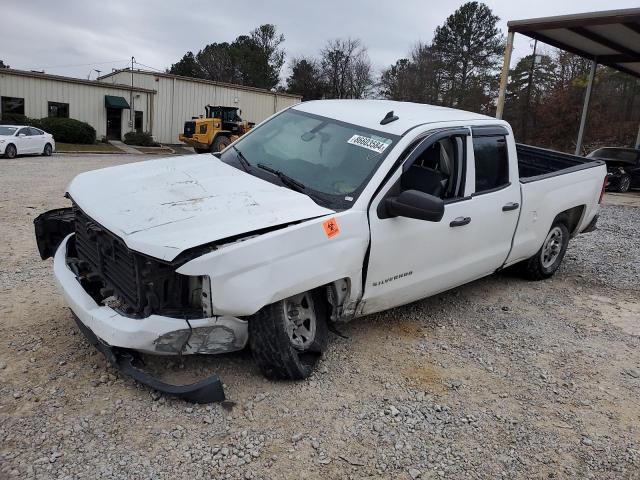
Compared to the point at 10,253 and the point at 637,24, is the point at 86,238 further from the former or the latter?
the point at 637,24

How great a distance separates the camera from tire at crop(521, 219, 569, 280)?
5.84 meters

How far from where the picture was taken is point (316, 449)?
2887 mm

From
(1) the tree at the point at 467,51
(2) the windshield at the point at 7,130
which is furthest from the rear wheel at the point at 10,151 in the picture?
(1) the tree at the point at 467,51

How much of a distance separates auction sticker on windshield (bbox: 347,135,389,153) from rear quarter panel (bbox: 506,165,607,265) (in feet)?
6.01

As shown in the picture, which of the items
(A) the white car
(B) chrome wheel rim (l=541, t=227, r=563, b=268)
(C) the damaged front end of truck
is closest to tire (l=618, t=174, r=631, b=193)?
(B) chrome wheel rim (l=541, t=227, r=563, b=268)

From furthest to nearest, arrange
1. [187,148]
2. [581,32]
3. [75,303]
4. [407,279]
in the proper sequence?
1. [187,148]
2. [581,32]
3. [407,279]
4. [75,303]

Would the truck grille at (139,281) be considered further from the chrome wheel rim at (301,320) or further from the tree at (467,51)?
the tree at (467,51)

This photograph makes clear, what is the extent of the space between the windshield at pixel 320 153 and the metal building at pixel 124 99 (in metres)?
A: 30.1

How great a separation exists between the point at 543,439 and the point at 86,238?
10.4ft

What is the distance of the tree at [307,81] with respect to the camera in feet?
180

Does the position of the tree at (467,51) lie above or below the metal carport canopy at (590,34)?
above

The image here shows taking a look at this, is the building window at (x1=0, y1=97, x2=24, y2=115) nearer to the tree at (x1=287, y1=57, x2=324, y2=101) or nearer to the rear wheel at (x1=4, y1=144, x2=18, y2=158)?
the rear wheel at (x1=4, y1=144, x2=18, y2=158)

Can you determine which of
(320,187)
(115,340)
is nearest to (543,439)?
(320,187)

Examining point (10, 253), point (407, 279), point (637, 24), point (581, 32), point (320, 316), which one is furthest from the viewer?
point (581, 32)
